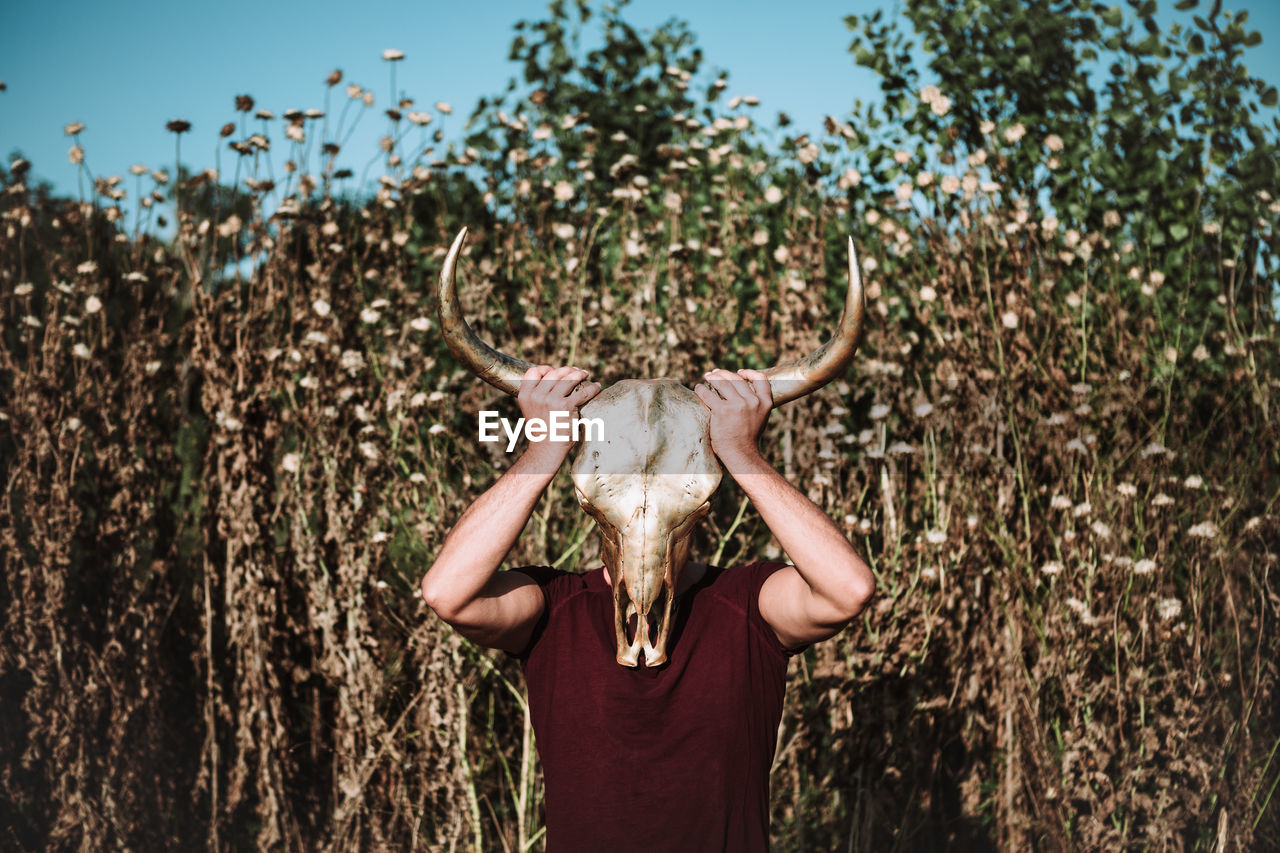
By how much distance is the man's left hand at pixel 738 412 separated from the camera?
1.98 m

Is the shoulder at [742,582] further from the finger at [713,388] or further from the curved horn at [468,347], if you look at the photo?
the curved horn at [468,347]

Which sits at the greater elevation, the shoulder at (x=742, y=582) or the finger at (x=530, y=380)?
the finger at (x=530, y=380)

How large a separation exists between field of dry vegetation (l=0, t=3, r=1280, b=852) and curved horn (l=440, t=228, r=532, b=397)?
1668 millimetres

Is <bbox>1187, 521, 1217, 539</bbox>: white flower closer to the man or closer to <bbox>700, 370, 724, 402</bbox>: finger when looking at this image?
the man

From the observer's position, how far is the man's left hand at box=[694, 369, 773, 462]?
1.98 metres

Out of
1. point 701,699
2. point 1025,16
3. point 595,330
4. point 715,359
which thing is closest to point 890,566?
point 715,359

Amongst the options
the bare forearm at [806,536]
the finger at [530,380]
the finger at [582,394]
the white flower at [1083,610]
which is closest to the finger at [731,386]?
the bare forearm at [806,536]

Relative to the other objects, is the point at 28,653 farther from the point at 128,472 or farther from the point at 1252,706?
the point at 1252,706

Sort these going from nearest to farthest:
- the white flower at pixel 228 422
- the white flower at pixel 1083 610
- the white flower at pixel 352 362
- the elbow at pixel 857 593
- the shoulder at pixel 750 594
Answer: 1. the elbow at pixel 857 593
2. the shoulder at pixel 750 594
3. the white flower at pixel 1083 610
4. the white flower at pixel 352 362
5. the white flower at pixel 228 422

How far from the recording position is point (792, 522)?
194 centimetres

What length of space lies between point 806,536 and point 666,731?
50cm

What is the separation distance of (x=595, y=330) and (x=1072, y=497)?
207 centimetres

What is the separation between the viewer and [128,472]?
4035 mm

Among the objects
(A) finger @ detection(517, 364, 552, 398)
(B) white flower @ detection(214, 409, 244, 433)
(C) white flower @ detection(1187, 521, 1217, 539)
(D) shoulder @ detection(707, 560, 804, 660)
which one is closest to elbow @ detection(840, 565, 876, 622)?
(D) shoulder @ detection(707, 560, 804, 660)
